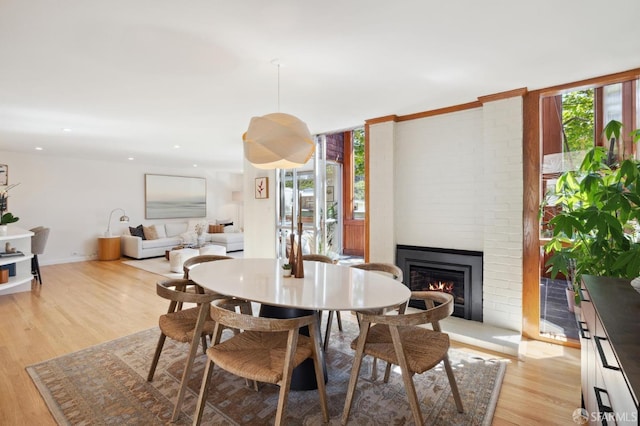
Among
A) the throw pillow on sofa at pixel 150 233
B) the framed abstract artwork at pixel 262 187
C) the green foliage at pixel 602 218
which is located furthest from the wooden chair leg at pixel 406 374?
the throw pillow on sofa at pixel 150 233

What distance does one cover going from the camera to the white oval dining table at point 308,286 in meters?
1.71

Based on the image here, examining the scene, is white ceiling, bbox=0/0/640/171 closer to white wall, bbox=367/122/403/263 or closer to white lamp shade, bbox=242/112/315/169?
white wall, bbox=367/122/403/263

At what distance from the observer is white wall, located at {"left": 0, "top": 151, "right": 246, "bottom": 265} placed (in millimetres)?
6305

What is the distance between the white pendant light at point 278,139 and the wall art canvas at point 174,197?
6893 mm

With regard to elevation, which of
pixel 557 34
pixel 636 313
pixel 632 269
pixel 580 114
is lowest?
pixel 636 313

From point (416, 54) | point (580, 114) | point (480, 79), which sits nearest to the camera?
point (416, 54)

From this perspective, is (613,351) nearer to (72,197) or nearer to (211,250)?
(211,250)

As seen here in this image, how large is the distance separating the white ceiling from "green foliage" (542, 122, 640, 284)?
30.3 inches

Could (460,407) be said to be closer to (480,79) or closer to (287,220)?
(480,79)

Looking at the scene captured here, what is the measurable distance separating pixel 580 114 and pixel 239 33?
2.99 metres

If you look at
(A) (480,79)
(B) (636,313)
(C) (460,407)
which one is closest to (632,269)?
(B) (636,313)

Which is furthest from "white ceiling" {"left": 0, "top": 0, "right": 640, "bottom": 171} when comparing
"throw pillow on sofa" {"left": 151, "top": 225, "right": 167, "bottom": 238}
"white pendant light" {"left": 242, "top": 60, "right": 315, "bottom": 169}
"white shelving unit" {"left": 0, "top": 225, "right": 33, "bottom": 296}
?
"throw pillow on sofa" {"left": 151, "top": 225, "right": 167, "bottom": 238}

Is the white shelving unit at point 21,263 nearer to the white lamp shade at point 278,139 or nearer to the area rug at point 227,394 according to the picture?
the area rug at point 227,394

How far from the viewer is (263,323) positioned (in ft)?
4.93
